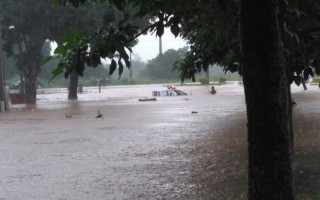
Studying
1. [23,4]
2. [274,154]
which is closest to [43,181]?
[274,154]

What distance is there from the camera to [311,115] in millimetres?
17578

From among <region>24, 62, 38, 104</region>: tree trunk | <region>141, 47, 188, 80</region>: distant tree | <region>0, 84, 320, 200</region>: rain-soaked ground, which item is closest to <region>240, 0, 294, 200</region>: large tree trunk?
<region>0, 84, 320, 200</region>: rain-soaked ground

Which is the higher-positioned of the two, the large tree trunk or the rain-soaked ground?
the large tree trunk

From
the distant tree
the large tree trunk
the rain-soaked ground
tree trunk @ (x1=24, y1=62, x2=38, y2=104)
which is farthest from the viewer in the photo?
the distant tree

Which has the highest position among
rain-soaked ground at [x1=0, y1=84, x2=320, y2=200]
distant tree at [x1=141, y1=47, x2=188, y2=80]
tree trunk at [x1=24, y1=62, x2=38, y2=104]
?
distant tree at [x1=141, y1=47, x2=188, y2=80]

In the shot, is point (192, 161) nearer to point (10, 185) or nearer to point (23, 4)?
point (10, 185)

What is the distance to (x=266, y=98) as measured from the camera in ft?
9.34

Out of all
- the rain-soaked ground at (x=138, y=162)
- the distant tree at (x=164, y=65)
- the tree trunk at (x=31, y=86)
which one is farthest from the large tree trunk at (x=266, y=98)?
the distant tree at (x=164, y=65)

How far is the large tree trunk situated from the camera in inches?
111

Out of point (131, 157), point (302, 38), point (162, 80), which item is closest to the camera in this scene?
point (302, 38)

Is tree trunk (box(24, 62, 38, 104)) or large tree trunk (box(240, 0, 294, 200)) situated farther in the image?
tree trunk (box(24, 62, 38, 104))

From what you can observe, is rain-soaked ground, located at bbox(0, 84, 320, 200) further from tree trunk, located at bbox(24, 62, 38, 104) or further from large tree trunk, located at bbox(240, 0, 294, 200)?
tree trunk, located at bbox(24, 62, 38, 104)

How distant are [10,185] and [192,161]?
3.31 meters

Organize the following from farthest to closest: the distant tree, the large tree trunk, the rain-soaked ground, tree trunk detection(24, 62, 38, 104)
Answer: the distant tree
tree trunk detection(24, 62, 38, 104)
the rain-soaked ground
the large tree trunk
